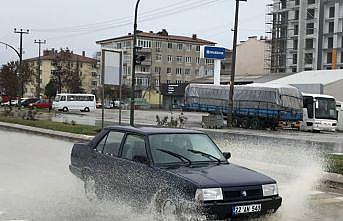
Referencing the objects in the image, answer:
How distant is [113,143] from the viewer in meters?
8.15

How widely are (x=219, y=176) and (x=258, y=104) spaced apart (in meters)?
32.1

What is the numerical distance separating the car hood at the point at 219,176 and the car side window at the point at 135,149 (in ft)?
2.40

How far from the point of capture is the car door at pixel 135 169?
269 inches

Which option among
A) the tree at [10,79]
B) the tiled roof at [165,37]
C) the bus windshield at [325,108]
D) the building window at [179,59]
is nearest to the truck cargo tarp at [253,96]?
the bus windshield at [325,108]

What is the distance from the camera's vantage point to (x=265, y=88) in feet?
125

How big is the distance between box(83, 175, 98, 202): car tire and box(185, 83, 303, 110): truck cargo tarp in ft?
97.0

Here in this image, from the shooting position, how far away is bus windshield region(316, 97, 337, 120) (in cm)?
3688

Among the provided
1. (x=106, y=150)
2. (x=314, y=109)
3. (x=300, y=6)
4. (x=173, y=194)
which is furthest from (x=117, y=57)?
(x=300, y=6)

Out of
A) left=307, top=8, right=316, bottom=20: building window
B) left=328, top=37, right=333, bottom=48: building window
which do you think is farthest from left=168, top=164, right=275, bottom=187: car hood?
left=307, top=8, right=316, bottom=20: building window

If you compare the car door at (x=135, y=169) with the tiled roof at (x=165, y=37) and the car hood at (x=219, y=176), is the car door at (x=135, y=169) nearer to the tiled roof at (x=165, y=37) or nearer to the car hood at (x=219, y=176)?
the car hood at (x=219, y=176)

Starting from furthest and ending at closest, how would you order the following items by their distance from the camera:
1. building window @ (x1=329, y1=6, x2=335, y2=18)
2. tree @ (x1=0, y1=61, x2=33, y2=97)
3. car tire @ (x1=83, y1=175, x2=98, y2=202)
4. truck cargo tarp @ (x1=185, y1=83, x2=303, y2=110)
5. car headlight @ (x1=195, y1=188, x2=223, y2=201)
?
building window @ (x1=329, y1=6, x2=335, y2=18)
tree @ (x1=0, y1=61, x2=33, y2=97)
truck cargo tarp @ (x1=185, y1=83, x2=303, y2=110)
car tire @ (x1=83, y1=175, x2=98, y2=202)
car headlight @ (x1=195, y1=188, x2=223, y2=201)

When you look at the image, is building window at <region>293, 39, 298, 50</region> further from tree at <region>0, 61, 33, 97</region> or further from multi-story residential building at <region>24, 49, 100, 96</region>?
multi-story residential building at <region>24, 49, 100, 96</region>

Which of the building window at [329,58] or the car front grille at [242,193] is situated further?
the building window at [329,58]

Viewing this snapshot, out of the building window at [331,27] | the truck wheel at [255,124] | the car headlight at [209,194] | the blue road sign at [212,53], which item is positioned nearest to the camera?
the car headlight at [209,194]
